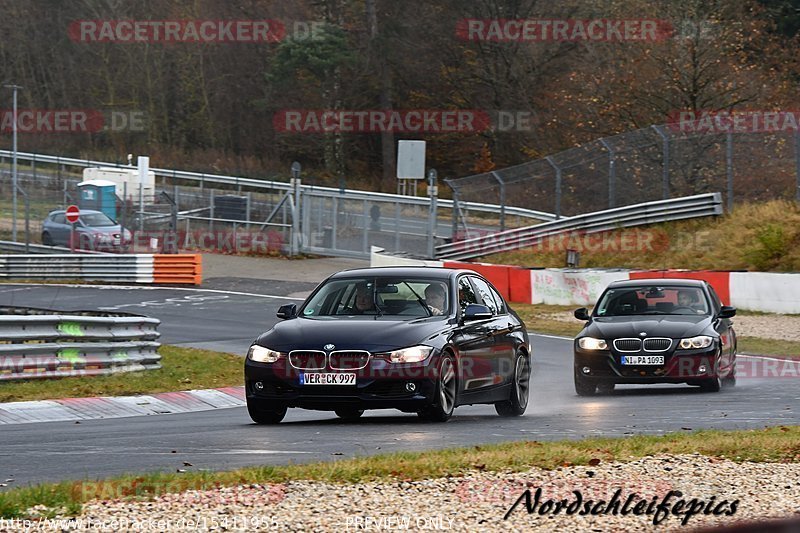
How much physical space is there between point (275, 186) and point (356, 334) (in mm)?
40360

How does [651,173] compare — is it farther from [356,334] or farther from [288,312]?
[356,334]

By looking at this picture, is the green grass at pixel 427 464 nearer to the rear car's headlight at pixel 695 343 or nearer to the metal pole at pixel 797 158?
the rear car's headlight at pixel 695 343

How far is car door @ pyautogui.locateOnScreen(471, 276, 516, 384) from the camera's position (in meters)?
12.5

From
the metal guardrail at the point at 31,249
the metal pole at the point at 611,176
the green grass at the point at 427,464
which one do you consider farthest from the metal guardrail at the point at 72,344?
the metal guardrail at the point at 31,249

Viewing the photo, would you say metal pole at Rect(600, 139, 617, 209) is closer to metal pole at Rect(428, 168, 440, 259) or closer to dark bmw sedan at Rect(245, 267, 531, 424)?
metal pole at Rect(428, 168, 440, 259)

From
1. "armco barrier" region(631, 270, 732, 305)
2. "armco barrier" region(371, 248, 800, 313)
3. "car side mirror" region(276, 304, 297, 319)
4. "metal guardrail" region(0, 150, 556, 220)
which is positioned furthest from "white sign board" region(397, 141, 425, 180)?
"car side mirror" region(276, 304, 297, 319)

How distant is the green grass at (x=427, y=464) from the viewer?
6648 mm

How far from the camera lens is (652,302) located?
16.7 meters

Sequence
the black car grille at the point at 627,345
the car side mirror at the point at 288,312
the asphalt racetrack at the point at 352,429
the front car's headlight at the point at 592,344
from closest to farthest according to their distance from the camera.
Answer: the asphalt racetrack at the point at 352,429 → the car side mirror at the point at 288,312 → the black car grille at the point at 627,345 → the front car's headlight at the point at 592,344

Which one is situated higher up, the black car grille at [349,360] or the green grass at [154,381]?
the black car grille at [349,360]

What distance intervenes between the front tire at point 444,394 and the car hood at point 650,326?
445 cm

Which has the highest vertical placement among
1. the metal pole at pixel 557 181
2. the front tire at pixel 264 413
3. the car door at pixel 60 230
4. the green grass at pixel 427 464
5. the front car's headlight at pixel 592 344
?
the metal pole at pixel 557 181

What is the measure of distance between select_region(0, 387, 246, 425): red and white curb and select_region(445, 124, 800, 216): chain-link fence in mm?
19905

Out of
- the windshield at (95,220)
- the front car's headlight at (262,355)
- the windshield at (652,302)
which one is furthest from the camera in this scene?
the windshield at (95,220)
